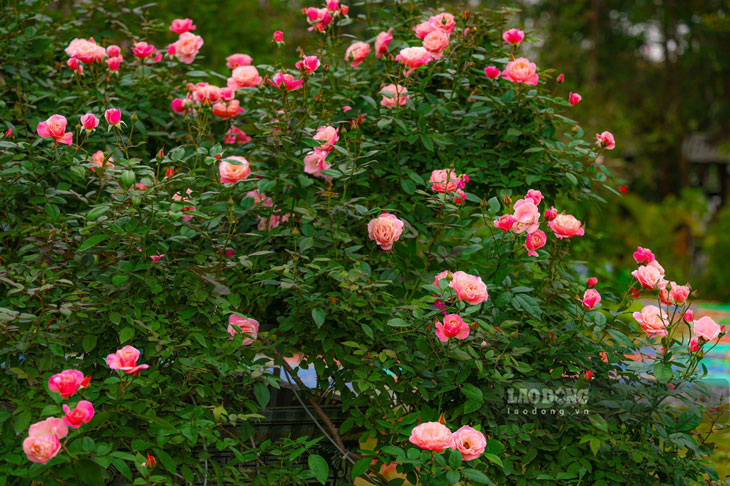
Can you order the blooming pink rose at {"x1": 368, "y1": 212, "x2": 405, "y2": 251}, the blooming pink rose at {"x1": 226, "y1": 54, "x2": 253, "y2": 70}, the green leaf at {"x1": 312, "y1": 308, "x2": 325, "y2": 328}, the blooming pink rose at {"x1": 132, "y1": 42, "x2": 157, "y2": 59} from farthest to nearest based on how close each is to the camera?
1. the blooming pink rose at {"x1": 226, "y1": 54, "x2": 253, "y2": 70}
2. the blooming pink rose at {"x1": 132, "y1": 42, "x2": 157, "y2": 59}
3. the blooming pink rose at {"x1": 368, "y1": 212, "x2": 405, "y2": 251}
4. the green leaf at {"x1": 312, "y1": 308, "x2": 325, "y2": 328}

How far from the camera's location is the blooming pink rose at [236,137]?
2.79 meters

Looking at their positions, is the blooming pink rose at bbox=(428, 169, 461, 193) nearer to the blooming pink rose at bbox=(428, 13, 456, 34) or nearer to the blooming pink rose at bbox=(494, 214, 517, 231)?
the blooming pink rose at bbox=(494, 214, 517, 231)

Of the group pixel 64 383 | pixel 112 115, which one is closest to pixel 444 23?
pixel 112 115

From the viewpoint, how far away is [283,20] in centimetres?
891

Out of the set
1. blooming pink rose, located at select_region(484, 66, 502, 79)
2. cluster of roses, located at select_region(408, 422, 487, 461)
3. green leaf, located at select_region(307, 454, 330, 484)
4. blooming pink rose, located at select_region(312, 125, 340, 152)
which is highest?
blooming pink rose, located at select_region(484, 66, 502, 79)

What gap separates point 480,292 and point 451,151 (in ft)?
2.58

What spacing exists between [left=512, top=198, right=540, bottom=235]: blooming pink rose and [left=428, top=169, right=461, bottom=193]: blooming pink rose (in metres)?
0.22

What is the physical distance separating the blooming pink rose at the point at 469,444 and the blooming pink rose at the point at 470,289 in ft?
1.15

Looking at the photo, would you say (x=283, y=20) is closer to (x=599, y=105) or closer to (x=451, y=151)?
(x=599, y=105)

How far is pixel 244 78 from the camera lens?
254 cm

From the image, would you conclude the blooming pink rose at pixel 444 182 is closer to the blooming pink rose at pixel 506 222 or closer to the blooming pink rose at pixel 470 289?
the blooming pink rose at pixel 506 222

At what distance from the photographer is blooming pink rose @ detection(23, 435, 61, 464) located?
61.2 inches

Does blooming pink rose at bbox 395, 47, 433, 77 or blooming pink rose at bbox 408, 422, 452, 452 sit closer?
blooming pink rose at bbox 408, 422, 452, 452

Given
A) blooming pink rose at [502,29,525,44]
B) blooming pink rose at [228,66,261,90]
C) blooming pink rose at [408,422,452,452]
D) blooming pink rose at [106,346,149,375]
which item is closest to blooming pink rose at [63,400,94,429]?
blooming pink rose at [106,346,149,375]
